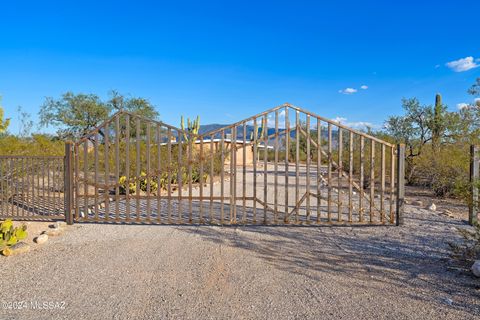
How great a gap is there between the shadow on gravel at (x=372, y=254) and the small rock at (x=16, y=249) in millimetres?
2838

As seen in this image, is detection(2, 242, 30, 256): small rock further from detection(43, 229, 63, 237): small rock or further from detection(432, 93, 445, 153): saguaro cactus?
detection(432, 93, 445, 153): saguaro cactus

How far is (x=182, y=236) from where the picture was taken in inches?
251

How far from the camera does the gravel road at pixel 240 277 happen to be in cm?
346

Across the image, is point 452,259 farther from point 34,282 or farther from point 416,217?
point 34,282

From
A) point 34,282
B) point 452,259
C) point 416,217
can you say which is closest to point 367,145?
point 416,217

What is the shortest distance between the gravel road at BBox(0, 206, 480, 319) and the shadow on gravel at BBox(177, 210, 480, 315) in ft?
0.06

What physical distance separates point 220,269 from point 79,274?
6.60 feet

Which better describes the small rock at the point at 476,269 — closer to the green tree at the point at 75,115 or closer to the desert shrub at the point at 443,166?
the desert shrub at the point at 443,166

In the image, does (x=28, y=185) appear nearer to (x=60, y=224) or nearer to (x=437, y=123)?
(x=60, y=224)

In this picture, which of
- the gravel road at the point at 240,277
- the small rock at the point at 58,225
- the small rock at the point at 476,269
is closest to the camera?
the gravel road at the point at 240,277

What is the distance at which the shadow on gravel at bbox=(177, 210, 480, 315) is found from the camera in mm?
4023

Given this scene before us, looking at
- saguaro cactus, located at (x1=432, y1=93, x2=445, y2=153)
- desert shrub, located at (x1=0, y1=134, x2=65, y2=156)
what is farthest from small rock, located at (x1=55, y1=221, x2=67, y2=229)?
saguaro cactus, located at (x1=432, y1=93, x2=445, y2=153)

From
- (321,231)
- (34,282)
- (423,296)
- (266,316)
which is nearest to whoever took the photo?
(266,316)

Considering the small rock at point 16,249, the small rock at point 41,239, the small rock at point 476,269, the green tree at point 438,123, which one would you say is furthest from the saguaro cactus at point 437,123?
the small rock at point 16,249
